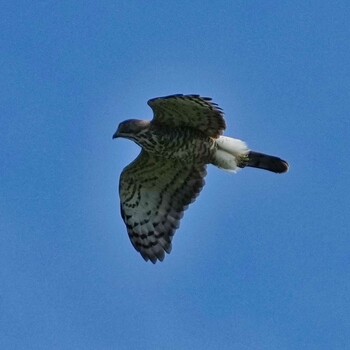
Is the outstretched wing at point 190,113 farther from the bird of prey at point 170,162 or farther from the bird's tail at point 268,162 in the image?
the bird's tail at point 268,162

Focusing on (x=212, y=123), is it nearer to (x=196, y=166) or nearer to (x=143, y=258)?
(x=196, y=166)

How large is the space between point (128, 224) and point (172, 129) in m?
1.85

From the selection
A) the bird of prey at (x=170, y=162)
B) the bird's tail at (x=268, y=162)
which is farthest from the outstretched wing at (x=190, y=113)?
the bird's tail at (x=268, y=162)

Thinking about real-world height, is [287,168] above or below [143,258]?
above

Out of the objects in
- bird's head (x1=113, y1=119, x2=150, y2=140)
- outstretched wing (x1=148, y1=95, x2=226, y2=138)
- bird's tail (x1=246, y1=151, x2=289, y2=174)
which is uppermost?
bird's tail (x1=246, y1=151, x2=289, y2=174)

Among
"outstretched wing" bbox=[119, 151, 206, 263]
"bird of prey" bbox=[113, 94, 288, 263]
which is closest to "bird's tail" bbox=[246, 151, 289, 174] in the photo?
"bird of prey" bbox=[113, 94, 288, 263]

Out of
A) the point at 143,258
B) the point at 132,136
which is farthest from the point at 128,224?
the point at 132,136

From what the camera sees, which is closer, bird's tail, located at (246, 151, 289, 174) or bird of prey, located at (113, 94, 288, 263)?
bird of prey, located at (113, 94, 288, 263)

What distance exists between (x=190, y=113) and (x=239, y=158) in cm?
101

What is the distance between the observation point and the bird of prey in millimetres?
15805

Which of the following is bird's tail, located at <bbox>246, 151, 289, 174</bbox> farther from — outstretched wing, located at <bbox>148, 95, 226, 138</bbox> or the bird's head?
the bird's head

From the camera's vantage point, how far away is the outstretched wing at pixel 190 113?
15.4 metres

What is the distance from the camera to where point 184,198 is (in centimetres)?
1680

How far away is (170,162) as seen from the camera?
54.4 ft
